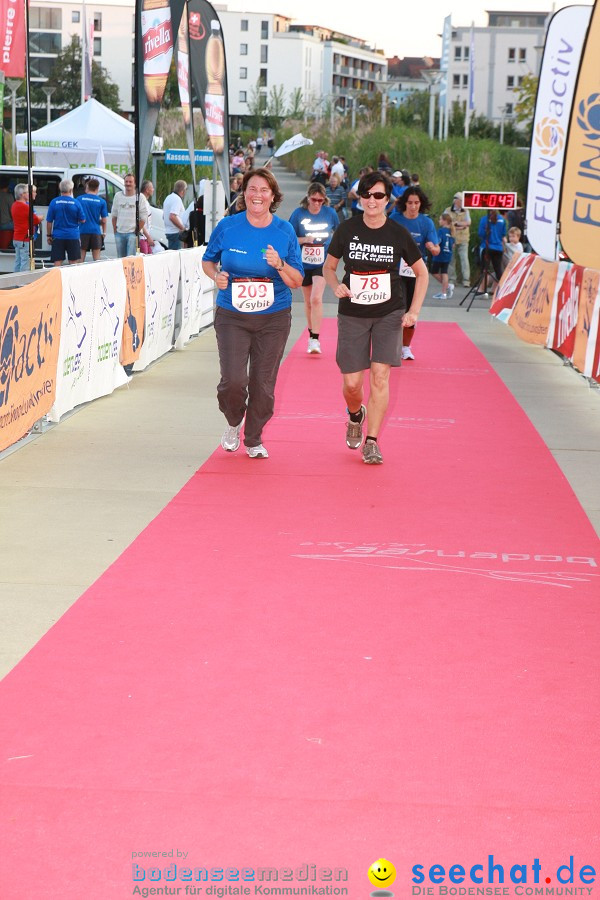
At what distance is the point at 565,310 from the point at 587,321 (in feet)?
5.94

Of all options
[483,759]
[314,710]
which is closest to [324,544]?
[314,710]

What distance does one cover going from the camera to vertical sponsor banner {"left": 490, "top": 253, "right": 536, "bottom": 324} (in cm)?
2015

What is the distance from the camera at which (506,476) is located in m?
9.22

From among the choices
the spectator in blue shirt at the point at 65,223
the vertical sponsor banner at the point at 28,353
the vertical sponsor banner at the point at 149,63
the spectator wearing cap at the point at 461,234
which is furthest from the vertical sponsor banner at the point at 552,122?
the vertical sponsor banner at the point at 28,353

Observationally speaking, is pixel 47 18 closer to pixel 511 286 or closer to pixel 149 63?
pixel 511 286

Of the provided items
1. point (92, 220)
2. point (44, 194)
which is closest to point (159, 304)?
point (92, 220)

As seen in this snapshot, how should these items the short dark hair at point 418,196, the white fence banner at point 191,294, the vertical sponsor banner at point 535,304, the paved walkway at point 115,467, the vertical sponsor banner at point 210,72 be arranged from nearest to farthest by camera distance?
the paved walkway at point 115,467 < the short dark hair at point 418,196 < the white fence banner at point 191,294 < the vertical sponsor banner at point 535,304 < the vertical sponsor banner at point 210,72

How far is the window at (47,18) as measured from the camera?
148 metres

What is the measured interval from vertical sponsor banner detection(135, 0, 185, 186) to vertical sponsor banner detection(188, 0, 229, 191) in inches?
183

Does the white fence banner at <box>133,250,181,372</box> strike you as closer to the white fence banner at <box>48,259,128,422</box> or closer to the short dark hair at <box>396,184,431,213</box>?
the white fence banner at <box>48,259,128,422</box>

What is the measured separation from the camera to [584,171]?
39.9 feet

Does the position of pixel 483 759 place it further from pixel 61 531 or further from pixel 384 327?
pixel 384 327

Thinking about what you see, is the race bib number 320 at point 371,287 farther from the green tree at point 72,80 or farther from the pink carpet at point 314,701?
the green tree at point 72,80

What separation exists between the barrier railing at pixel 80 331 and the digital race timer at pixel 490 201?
9.69 metres
